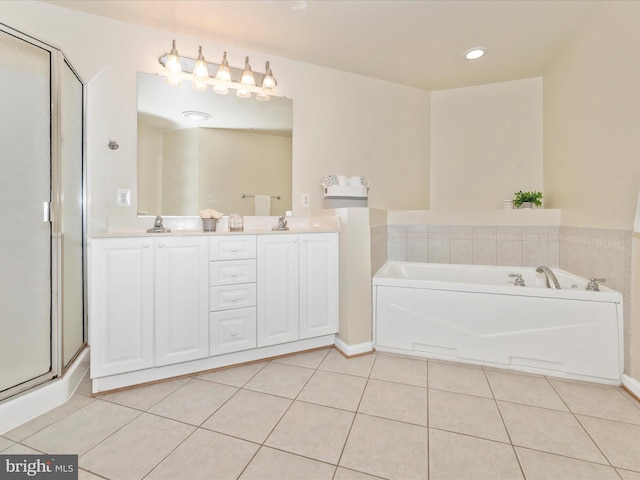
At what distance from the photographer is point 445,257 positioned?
2779 mm

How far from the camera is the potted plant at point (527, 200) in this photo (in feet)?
8.47

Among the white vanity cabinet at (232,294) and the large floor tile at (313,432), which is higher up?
the white vanity cabinet at (232,294)

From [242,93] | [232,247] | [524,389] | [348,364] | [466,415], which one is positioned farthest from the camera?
[242,93]

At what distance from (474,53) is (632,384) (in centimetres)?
246

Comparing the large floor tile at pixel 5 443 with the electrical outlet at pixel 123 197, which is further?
the electrical outlet at pixel 123 197

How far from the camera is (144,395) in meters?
1.59

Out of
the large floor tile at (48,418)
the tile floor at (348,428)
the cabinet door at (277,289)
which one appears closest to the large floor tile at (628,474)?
the tile floor at (348,428)

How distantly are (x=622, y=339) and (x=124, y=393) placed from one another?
2.77 metres

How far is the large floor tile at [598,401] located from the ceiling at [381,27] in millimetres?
2309

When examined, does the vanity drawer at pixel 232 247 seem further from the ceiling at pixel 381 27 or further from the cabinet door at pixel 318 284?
the ceiling at pixel 381 27

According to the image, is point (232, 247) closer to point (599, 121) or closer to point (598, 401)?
point (598, 401)

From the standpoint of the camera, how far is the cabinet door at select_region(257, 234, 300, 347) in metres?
1.93

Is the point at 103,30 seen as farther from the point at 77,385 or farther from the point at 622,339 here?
the point at 622,339

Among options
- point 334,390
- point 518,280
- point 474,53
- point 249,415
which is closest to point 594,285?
point 518,280
